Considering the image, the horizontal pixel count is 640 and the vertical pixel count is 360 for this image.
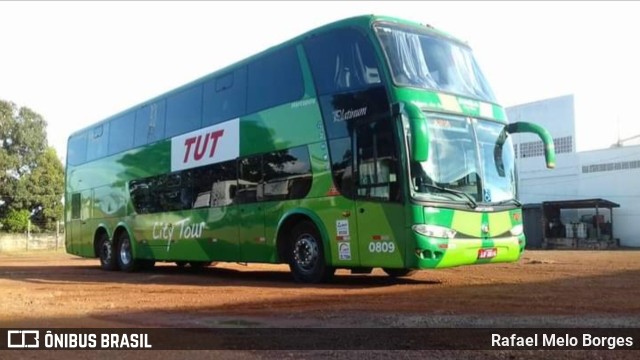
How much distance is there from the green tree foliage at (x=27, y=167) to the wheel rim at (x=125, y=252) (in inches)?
1369

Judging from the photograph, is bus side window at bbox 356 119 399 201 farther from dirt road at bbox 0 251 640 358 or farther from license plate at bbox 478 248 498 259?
license plate at bbox 478 248 498 259

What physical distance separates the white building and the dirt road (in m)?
29.6

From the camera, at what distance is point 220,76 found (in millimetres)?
13078

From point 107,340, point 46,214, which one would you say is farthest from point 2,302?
point 46,214

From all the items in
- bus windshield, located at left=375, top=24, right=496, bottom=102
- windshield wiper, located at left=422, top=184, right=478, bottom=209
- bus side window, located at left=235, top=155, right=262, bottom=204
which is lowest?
windshield wiper, located at left=422, top=184, right=478, bottom=209

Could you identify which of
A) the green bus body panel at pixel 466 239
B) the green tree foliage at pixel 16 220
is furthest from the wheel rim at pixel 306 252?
the green tree foliage at pixel 16 220

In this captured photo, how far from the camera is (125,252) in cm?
1673

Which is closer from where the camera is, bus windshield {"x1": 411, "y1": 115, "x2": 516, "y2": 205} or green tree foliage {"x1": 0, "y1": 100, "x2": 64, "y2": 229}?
bus windshield {"x1": 411, "y1": 115, "x2": 516, "y2": 205}

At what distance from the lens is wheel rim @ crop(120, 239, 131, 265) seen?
16531 millimetres

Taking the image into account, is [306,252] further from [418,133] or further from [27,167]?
[27,167]

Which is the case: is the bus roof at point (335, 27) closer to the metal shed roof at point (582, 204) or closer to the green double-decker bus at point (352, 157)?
the green double-decker bus at point (352, 157)

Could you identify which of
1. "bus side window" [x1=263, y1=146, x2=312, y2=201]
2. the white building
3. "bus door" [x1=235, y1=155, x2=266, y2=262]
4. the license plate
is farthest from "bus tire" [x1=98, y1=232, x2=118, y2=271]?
the white building

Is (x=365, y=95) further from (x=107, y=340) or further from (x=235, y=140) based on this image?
(x=107, y=340)

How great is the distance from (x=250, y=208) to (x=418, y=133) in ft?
15.2
